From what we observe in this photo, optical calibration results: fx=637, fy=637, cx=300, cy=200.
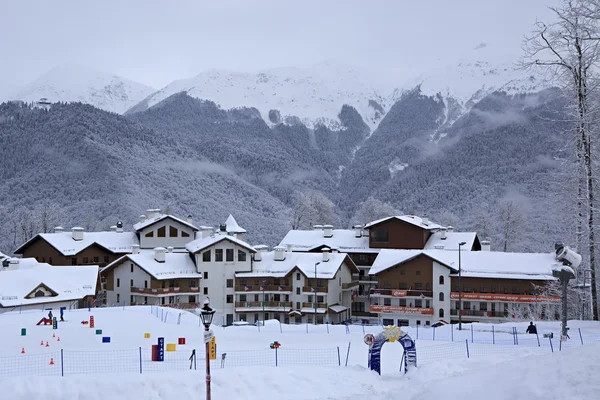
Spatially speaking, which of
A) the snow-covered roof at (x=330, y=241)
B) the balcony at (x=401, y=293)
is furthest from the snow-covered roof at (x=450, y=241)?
the balcony at (x=401, y=293)

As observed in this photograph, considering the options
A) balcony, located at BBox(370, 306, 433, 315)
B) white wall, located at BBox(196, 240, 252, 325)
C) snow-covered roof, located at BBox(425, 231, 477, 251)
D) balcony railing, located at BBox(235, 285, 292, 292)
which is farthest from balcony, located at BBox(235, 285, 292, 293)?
snow-covered roof, located at BBox(425, 231, 477, 251)

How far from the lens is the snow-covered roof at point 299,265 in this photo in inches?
2552

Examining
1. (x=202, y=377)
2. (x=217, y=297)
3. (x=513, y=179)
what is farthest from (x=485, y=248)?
(x=513, y=179)

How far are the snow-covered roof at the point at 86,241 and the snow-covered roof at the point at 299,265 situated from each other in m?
19.4

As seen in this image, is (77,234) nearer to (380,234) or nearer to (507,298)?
(380,234)

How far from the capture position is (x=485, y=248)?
74.2 meters

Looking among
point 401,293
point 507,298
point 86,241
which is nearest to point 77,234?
point 86,241

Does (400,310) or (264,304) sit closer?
(400,310)

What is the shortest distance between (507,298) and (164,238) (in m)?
41.5

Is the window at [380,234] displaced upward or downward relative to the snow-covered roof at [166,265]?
upward

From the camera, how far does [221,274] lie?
219ft

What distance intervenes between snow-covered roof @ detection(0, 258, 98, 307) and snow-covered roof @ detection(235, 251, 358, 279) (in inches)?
612

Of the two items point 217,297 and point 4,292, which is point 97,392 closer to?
point 4,292

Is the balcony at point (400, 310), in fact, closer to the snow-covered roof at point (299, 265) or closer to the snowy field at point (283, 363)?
the snow-covered roof at point (299, 265)
